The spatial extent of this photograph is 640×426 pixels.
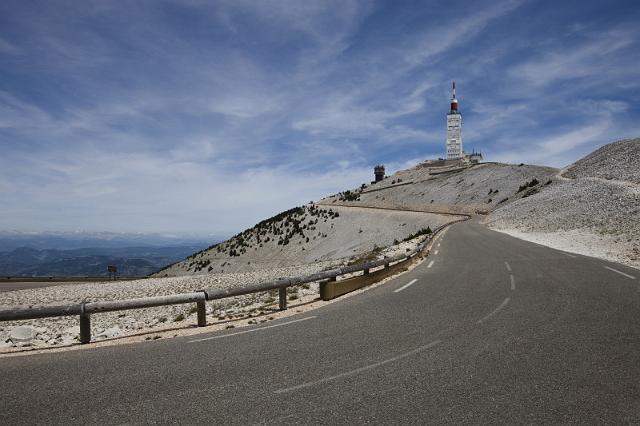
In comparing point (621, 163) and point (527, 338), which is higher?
point (621, 163)

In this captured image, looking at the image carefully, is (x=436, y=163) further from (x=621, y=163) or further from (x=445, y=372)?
(x=445, y=372)

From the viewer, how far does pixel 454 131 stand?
17300 centimetres

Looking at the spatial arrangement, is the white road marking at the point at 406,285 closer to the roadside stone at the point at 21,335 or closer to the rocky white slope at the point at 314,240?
the roadside stone at the point at 21,335

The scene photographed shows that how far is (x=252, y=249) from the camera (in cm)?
5903

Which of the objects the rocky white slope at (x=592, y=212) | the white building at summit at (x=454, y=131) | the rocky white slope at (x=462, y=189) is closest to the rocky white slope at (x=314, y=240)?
the rocky white slope at (x=592, y=212)

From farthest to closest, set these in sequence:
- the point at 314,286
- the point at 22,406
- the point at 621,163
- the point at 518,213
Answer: the point at 621,163, the point at 518,213, the point at 314,286, the point at 22,406

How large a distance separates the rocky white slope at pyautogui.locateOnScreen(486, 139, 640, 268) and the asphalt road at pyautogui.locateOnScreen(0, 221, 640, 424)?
13.4m

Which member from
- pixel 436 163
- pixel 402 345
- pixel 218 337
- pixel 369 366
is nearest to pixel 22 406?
pixel 218 337

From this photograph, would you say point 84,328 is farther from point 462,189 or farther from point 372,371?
point 462,189

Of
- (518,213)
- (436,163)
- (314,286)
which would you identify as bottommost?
Result: (314,286)

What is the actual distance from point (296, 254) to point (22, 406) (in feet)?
152

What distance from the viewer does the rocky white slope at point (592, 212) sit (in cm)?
2478

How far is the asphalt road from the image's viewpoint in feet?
15.5

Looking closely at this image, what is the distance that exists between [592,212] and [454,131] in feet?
483
